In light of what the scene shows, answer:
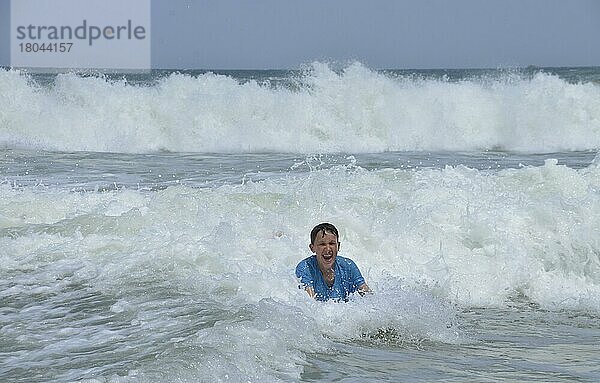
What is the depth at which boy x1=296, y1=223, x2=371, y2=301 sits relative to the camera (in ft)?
19.6

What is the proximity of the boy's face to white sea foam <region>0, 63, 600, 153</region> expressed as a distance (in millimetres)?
13528

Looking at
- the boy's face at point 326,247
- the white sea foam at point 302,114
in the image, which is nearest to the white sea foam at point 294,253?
the boy's face at point 326,247

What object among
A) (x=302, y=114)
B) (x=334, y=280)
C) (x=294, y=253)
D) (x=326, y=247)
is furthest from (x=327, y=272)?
(x=302, y=114)

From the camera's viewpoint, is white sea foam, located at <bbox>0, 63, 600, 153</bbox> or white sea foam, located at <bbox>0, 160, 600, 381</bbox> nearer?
white sea foam, located at <bbox>0, 160, 600, 381</bbox>

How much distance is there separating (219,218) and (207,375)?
A: 174 inches

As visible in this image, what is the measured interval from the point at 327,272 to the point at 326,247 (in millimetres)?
220

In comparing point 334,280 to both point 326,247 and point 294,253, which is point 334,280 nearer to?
point 326,247

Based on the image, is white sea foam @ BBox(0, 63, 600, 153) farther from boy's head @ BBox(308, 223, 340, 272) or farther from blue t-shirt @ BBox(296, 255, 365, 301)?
boy's head @ BBox(308, 223, 340, 272)

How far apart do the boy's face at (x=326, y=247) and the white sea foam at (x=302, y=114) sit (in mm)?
13528

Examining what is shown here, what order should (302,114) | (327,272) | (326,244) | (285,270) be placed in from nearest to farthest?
(326,244), (327,272), (285,270), (302,114)

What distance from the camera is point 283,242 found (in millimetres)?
8094

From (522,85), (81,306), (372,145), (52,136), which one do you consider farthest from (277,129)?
(81,306)

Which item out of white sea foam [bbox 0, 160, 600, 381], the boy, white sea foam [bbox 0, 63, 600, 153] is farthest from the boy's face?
white sea foam [bbox 0, 63, 600, 153]

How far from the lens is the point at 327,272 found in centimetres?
609
